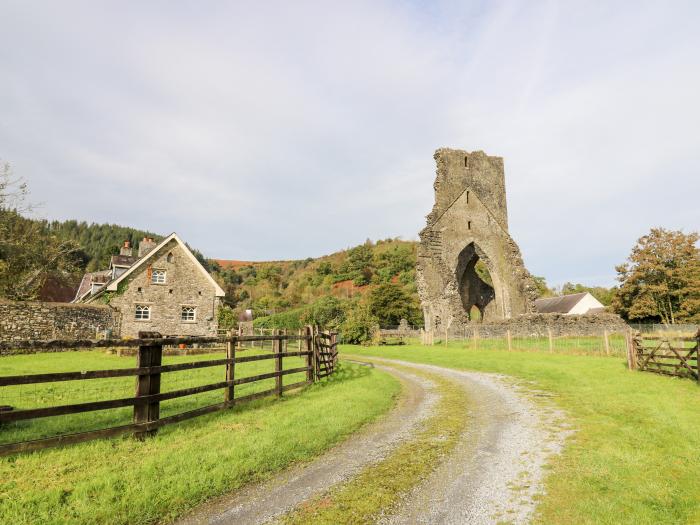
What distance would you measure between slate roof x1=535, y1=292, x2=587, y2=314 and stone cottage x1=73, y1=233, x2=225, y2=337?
149 feet

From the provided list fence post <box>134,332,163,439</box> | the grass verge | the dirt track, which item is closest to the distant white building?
the dirt track

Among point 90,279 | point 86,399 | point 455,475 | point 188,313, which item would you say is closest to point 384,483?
point 455,475

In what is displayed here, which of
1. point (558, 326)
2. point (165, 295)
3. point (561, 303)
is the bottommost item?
point (558, 326)

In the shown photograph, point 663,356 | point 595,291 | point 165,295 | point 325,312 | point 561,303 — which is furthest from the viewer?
point 595,291

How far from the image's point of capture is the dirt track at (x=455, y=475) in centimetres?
425

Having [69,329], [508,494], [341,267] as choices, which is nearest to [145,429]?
[508,494]

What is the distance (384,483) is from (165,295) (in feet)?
101

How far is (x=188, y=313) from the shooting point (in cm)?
3266

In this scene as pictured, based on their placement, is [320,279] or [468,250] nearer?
[468,250]

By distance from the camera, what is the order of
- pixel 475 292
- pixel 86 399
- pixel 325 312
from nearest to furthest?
pixel 86 399 → pixel 475 292 → pixel 325 312

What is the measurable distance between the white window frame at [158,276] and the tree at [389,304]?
91.5ft

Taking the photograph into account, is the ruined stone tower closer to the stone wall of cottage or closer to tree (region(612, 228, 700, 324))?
tree (region(612, 228, 700, 324))

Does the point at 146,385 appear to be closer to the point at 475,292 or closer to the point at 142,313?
the point at 142,313

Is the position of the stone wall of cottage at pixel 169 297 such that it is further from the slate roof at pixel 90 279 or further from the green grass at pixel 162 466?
the green grass at pixel 162 466
